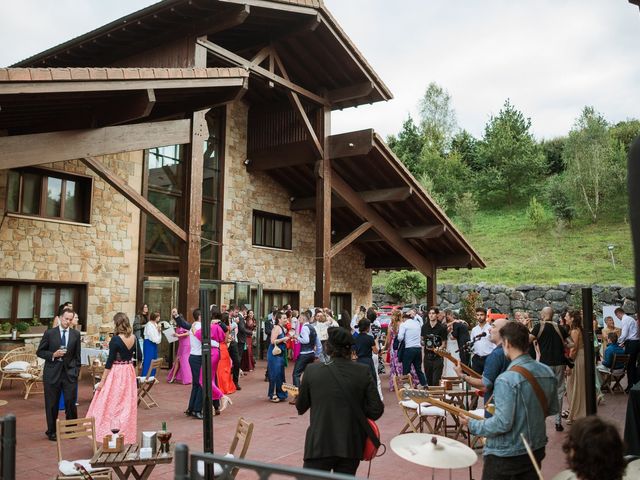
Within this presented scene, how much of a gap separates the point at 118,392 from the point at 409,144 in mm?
41810

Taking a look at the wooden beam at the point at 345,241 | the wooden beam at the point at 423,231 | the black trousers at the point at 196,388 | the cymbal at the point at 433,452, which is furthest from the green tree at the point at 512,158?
the cymbal at the point at 433,452

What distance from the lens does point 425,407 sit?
255 inches

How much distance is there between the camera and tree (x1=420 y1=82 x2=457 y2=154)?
1892 inches

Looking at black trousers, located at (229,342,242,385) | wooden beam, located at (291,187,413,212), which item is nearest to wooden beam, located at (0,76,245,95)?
black trousers, located at (229,342,242,385)

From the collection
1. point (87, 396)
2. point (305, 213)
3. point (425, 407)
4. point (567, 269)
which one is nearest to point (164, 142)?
point (87, 396)

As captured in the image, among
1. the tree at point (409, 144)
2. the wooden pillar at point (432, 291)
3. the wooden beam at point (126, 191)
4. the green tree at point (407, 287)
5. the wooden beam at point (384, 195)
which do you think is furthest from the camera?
the tree at point (409, 144)

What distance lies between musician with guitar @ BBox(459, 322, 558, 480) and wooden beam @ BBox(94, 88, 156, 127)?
6330 mm

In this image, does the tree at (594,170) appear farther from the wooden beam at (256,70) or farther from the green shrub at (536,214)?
the wooden beam at (256,70)

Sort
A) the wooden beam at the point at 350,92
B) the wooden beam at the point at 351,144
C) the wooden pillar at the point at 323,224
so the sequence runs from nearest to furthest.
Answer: the wooden beam at the point at 351,144 < the wooden beam at the point at 350,92 < the wooden pillar at the point at 323,224

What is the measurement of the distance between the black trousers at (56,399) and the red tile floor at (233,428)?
252 millimetres

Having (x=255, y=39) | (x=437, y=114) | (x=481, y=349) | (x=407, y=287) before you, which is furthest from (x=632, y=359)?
(x=437, y=114)

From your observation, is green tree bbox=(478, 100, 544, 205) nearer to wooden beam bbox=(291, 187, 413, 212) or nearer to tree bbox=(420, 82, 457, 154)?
tree bbox=(420, 82, 457, 154)

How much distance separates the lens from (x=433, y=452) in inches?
122

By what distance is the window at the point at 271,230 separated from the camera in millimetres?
17625
